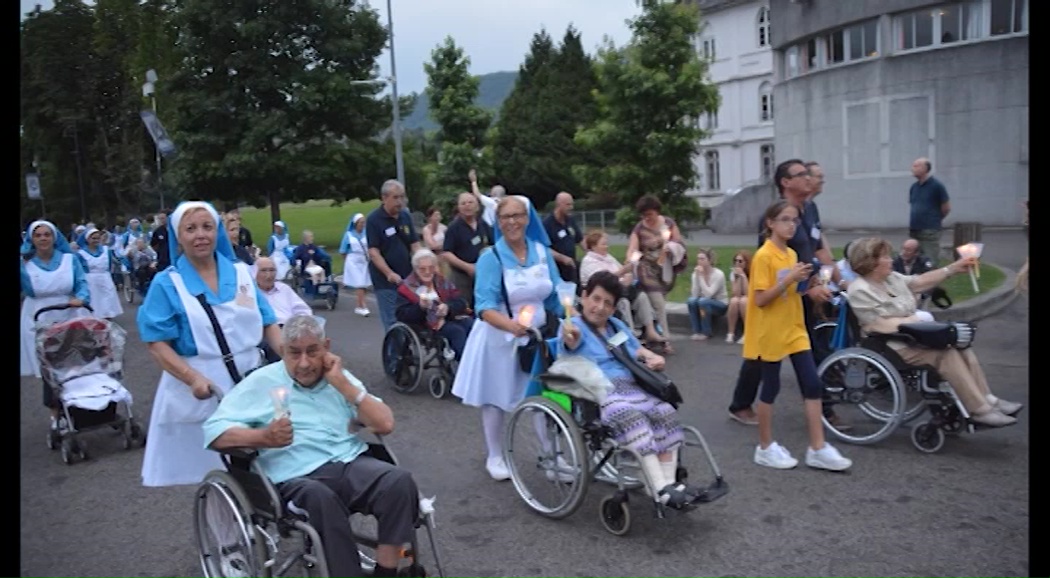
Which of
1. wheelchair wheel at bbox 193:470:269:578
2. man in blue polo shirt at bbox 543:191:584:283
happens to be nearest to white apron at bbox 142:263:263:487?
wheelchair wheel at bbox 193:470:269:578

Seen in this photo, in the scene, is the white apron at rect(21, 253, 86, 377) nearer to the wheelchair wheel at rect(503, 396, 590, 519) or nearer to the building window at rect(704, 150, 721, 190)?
the wheelchair wheel at rect(503, 396, 590, 519)

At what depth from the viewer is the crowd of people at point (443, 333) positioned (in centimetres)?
386

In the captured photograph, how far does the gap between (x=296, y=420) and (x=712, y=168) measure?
46.1 m

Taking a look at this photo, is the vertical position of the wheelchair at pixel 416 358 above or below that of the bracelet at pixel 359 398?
below

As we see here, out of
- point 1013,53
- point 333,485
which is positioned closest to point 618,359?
point 333,485

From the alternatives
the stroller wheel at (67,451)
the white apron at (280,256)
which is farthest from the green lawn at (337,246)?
the stroller wheel at (67,451)

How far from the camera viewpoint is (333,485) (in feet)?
12.5

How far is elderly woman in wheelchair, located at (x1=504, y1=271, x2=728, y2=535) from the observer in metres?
4.60

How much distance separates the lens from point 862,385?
20.1ft

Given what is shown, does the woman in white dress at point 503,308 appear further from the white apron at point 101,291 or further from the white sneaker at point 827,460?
the white apron at point 101,291

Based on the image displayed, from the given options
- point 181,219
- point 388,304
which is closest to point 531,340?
point 181,219

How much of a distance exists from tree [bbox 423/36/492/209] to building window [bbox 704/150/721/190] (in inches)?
751

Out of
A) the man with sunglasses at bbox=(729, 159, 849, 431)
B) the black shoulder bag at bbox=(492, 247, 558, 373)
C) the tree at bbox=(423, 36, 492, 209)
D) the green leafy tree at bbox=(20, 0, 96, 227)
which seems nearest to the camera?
the black shoulder bag at bbox=(492, 247, 558, 373)

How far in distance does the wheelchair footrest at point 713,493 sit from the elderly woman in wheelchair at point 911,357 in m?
1.85
